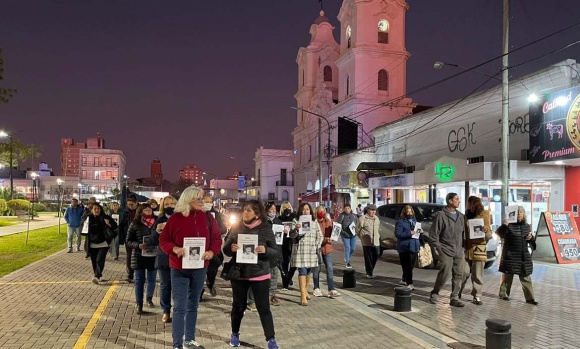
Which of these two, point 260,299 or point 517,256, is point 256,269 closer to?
point 260,299

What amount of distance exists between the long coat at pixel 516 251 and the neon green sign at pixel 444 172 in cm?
1339

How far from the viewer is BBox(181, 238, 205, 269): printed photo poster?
5684mm

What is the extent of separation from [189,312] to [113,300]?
3.78m

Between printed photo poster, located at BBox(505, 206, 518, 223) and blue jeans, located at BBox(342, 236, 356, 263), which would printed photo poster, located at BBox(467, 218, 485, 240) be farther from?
blue jeans, located at BBox(342, 236, 356, 263)

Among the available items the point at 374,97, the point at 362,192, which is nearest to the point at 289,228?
the point at 362,192

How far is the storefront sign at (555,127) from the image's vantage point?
1650 centimetres

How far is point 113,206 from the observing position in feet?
45.6

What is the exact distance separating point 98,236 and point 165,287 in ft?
13.2

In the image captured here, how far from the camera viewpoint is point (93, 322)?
7531 mm

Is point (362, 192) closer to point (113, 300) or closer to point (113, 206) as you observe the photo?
point (113, 206)

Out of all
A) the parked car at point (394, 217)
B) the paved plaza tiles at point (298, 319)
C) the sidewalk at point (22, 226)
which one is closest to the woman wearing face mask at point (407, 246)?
the paved plaza tiles at point (298, 319)

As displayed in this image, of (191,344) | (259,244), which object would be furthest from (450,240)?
(191,344)

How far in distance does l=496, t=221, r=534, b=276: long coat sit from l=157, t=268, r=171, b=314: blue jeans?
20.0ft

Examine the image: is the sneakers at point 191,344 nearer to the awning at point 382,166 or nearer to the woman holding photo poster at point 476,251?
the woman holding photo poster at point 476,251
